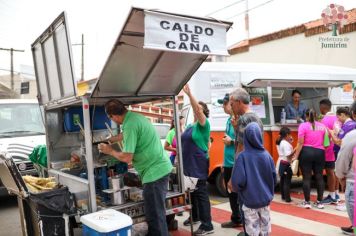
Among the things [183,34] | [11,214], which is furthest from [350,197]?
[11,214]

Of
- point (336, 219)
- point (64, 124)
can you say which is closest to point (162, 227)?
point (64, 124)

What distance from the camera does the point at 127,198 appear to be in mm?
4500

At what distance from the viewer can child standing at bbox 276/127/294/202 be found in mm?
6758

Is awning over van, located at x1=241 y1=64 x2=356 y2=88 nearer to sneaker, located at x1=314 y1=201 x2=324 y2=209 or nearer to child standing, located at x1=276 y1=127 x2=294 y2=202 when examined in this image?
child standing, located at x1=276 y1=127 x2=294 y2=202

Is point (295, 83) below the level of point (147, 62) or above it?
below

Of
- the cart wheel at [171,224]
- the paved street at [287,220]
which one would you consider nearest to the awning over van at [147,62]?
the cart wheel at [171,224]

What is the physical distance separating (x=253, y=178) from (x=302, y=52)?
1419cm

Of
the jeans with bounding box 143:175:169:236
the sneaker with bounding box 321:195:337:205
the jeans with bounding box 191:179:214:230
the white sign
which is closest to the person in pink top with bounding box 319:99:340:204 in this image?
the sneaker with bounding box 321:195:337:205

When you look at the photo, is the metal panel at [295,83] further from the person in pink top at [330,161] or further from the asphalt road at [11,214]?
the asphalt road at [11,214]

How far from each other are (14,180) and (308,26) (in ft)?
50.2

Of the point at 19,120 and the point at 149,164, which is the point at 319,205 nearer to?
the point at 149,164

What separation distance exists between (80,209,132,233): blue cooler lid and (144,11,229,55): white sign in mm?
1705

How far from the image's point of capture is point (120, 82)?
13.8 feet

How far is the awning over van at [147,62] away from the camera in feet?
11.1
